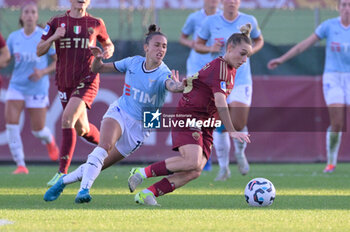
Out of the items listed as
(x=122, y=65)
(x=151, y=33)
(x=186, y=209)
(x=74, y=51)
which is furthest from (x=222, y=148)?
(x=186, y=209)

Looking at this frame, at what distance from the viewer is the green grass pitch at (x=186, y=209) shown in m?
5.29

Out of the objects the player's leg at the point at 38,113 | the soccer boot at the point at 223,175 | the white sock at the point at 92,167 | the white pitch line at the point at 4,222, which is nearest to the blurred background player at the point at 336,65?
the soccer boot at the point at 223,175

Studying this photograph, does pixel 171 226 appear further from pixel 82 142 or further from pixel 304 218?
pixel 82 142

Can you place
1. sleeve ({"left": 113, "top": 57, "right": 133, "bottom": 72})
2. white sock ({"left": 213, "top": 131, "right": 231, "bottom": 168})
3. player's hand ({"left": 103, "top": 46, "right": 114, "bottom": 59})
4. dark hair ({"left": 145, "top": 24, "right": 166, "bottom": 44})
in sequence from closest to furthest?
dark hair ({"left": 145, "top": 24, "right": 166, "bottom": 44}) < sleeve ({"left": 113, "top": 57, "right": 133, "bottom": 72}) < player's hand ({"left": 103, "top": 46, "right": 114, "bottom": 59}) < white sock ({"left": 213, "top": 131, "right": 231, "bottom": 168})

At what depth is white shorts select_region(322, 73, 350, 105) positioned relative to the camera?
1087 cm

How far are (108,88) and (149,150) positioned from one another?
132 cm

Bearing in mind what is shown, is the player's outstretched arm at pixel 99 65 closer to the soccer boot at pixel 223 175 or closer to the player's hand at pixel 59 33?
the player's hand at pixel 59 33

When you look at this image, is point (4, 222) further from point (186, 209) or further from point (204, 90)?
point (204, 90)

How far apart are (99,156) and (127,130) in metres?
0.51

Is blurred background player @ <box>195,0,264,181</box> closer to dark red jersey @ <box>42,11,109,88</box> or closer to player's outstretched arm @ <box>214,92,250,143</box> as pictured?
dark red jersey @ <box>42,11,109,88</box>

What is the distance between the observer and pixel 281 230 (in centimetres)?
512

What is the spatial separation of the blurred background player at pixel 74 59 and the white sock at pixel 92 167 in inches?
56.0

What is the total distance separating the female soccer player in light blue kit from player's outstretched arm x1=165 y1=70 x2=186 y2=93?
12 millimetres

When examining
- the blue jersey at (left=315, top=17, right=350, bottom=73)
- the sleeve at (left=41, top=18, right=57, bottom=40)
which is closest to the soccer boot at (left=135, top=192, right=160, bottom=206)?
the sleeve at (left=41, top=18, right=57, bottom=40)
